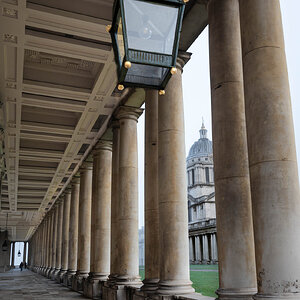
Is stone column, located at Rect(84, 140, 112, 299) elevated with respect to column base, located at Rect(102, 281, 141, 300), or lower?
elevated

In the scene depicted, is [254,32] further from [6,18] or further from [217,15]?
[6,18]

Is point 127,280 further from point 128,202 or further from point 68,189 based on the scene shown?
point 68,189

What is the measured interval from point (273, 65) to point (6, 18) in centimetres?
2969

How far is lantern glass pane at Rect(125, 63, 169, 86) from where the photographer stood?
56.7 ft

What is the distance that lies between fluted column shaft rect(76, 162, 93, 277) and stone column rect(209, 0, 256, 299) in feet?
211

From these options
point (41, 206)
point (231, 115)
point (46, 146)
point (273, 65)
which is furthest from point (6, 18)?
point (41, 206)

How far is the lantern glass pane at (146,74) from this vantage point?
1730cm

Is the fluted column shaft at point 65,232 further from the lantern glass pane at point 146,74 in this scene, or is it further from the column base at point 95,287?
the lantern glass pane at point 146,74

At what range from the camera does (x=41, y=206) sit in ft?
557

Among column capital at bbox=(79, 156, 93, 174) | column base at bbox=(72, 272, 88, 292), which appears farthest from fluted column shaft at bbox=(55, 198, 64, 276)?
column base at bbox=(72, 272, 88, 292)

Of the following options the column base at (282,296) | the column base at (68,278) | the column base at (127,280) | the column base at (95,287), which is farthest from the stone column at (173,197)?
the column base at (68,278)

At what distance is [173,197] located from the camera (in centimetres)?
3984

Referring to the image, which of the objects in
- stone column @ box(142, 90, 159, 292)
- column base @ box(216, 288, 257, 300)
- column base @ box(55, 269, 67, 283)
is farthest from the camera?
column base @ box(55, 269, 67, 283)

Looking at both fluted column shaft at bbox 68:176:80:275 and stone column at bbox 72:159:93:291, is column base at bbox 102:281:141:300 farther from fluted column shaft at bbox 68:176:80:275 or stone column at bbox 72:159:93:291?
fluted column shaft at bbox 68:176:80:275
